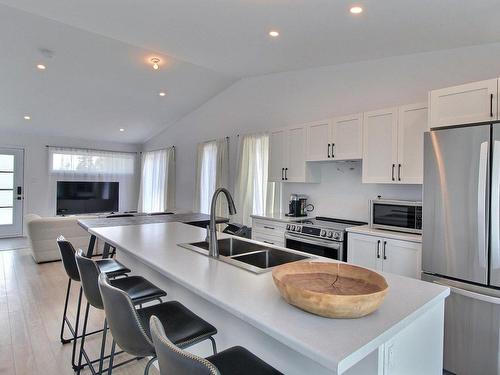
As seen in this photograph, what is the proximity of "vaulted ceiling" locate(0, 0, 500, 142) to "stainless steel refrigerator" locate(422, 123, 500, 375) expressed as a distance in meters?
0.98

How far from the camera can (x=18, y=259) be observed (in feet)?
17.5

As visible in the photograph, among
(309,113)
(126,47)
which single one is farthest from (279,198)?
(126,47)

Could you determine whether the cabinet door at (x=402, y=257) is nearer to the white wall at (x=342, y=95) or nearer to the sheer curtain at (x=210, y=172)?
the white wall at (x=342, y=95)

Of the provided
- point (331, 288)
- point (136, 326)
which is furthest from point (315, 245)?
point (136, 326)

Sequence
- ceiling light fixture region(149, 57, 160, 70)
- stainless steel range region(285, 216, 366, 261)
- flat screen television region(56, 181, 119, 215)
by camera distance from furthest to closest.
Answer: flat screen television region(56, 181, 119, 215), ceiling light fixture region(149, 57, 160, 70), stainless steel range region(285, 216, 366, 261)

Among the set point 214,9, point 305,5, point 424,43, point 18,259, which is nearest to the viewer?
point 305,5

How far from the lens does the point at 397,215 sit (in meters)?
2.96

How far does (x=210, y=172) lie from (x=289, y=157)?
2349mm

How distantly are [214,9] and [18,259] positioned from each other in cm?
536

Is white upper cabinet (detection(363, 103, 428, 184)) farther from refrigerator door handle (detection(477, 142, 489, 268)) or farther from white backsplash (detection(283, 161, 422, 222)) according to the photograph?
refrigerator door handle (detection(477, 142, 489, 268))

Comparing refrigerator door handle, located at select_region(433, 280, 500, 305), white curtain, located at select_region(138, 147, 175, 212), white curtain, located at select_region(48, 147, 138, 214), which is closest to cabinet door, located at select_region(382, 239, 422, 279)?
refrigerator door handle, located at select_region(433, 280, 500, 305)

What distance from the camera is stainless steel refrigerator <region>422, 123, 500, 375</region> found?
6.71 ft

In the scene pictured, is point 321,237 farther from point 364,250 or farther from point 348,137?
point 348,137

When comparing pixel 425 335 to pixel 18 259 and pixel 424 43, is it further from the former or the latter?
pixel 18 259
